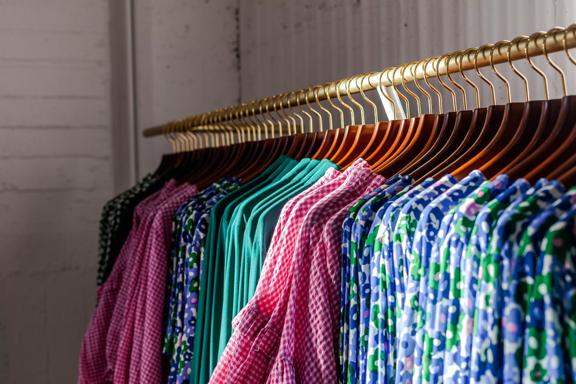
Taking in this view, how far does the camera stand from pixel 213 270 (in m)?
1.40

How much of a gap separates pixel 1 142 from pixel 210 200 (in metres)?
1.30

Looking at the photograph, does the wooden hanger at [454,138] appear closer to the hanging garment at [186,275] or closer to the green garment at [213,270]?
the green garment at [213,270]

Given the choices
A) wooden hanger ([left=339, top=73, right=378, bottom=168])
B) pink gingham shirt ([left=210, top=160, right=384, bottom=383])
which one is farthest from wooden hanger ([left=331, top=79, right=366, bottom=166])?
pink gingham shirt ([left=210, top=160, right=384, bottom=383])

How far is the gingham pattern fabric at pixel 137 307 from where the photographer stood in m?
1.55

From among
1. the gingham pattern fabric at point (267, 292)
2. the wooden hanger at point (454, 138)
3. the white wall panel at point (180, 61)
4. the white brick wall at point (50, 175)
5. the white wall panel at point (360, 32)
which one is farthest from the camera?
the white wall panel at point (180, 61)

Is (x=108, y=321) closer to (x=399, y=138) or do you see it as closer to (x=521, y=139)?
(x=399, y=138)

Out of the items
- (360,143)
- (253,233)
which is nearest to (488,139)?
(360,143)

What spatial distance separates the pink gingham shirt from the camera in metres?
1.00

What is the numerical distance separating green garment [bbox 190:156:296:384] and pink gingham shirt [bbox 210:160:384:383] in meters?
0.29

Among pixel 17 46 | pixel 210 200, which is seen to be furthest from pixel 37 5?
pixel 210 200

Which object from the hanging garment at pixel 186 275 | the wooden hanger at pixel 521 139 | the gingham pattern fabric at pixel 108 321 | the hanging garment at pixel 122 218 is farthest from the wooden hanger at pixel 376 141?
the hanging garment at pixel 122 218

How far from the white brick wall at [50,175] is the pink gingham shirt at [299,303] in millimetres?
1644

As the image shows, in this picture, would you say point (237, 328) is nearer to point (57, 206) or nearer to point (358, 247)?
point (358, 247)

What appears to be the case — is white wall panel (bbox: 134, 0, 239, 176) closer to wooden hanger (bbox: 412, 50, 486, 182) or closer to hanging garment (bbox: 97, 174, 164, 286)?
hanging garment (bbox: 97, 174, 164, 286)
